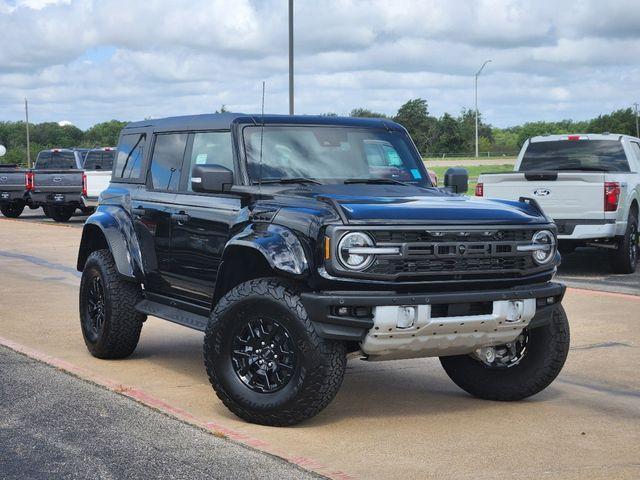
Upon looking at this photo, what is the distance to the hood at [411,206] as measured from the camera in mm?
6172

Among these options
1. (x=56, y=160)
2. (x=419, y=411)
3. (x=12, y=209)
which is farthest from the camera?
(x=12, y=209)

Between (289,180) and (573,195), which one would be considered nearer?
(289,180)

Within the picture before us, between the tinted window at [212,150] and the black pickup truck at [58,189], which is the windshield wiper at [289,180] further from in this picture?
the black pickup truck at [58,189]

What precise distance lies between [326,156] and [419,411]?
1.87 meters

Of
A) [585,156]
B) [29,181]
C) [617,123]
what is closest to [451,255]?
[585,156]

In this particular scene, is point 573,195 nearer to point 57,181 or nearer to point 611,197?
point 611,197

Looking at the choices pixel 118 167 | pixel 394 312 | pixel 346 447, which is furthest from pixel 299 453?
pixel 118 167

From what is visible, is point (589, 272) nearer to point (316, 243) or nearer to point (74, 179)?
point (316, 243)

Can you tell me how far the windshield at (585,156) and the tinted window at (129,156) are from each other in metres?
8.65

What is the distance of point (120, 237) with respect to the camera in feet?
27.3

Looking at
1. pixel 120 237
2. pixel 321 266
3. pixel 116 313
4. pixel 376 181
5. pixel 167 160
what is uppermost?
pixel 167 160

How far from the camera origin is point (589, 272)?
1566 centimetres

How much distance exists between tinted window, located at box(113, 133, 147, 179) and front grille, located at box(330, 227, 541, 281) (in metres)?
3.07

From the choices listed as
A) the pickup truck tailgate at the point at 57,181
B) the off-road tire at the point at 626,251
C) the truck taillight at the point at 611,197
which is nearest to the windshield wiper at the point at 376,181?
the truck taillight at the point at 611,197
